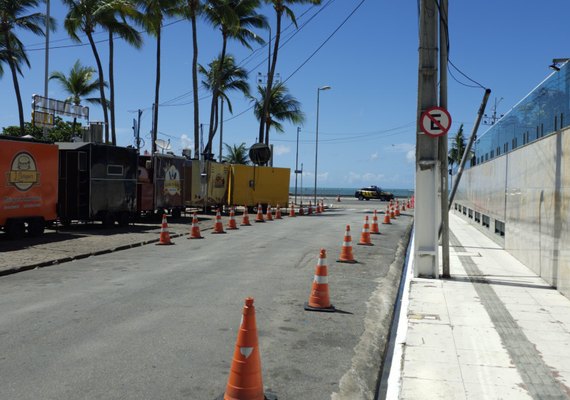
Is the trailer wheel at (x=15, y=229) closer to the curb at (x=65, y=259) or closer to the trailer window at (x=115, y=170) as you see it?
the curb at (x=65, y=259)

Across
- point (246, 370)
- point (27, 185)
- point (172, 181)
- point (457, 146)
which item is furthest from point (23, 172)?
point (457, 146)

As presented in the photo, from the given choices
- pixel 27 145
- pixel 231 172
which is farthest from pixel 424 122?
pixel 231 172

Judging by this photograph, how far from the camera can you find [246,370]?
4.29 meters

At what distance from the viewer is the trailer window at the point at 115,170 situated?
64.1 feet

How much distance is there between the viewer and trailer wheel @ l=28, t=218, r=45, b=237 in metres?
16.0

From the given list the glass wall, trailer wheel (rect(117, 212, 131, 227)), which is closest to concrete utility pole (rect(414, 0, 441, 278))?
the glass wall

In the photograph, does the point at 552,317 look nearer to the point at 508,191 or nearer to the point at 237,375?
the point at 237,375

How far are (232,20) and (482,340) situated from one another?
31.2 m

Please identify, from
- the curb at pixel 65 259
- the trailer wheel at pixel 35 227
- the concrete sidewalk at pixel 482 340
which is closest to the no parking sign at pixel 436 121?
the concrete sidewalk at pixel 482 340

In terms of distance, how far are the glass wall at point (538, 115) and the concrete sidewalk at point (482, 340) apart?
272cm

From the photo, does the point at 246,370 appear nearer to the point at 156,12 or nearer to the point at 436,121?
the point at 436,121

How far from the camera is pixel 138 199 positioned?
2255 cm

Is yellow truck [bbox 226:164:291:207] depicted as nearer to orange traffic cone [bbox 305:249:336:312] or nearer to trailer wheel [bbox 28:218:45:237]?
trailer wheel [bbox 28:218:45:237]

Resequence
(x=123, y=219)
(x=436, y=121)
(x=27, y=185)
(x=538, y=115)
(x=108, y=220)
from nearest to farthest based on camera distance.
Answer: (x=436, y=121), (x=538, y=115), (x=27, y=185), (x=108, y=220), (x=123, y=219)
